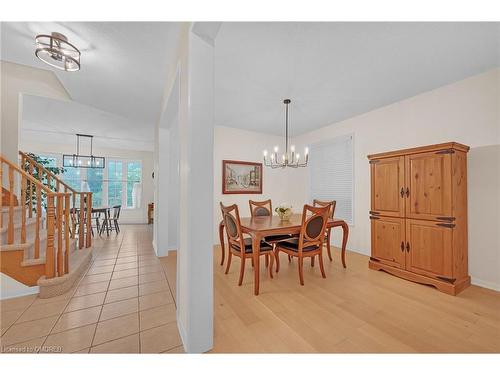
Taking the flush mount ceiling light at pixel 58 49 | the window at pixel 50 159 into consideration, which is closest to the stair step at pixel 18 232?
the flush mount ceiling light at pixel 58 49

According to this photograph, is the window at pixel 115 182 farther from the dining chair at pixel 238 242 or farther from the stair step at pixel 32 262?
the dining chair at pixel 238 242

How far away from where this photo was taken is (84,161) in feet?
19.7

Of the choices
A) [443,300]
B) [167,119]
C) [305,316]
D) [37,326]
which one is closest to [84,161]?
[167,119]

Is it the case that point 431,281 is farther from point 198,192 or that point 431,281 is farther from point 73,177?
point 73,177

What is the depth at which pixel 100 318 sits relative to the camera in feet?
6.00

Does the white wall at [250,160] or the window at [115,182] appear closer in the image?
the white wall at [250,160]

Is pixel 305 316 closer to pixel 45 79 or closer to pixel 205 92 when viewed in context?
pixel 205 92

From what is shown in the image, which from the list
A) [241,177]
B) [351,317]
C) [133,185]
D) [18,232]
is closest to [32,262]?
[18,232]

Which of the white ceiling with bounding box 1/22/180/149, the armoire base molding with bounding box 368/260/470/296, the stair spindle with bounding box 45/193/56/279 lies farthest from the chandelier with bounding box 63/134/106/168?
the armoire base molding with bounding box 368/260/470/296

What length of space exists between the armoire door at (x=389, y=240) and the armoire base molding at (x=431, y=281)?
0.07 m

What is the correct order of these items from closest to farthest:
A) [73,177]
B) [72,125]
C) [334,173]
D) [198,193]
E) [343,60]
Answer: [198,193] → [343,60] → [334,173] → [72,125] → [73,177]

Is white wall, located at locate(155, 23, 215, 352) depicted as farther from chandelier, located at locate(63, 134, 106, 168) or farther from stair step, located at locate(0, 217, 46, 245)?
chandelier, located at locate(63, 134, 106, 168)

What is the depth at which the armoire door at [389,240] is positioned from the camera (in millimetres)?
2678

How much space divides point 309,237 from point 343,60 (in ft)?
6.58
